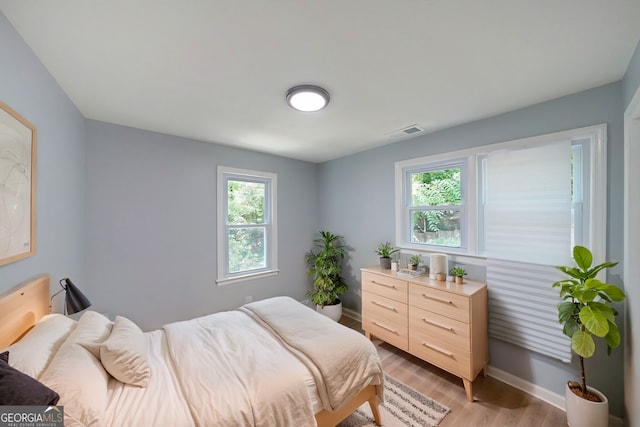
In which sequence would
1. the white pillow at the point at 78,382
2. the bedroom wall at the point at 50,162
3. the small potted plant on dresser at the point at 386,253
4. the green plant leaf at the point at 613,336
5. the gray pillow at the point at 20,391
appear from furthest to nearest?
1. the small potted plant on dresser at the point at 386,253
2. the green plant leaf at the point at 613,336
3. the bedroom wall at the point at 50,162
4. the white pillow at the point at 78,382
5. the gray pillow at the point at 20,391

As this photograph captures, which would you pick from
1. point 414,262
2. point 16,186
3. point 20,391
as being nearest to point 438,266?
point 414,262

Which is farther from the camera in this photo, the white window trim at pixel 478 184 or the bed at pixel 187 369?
the white window trim at pixel 478 184

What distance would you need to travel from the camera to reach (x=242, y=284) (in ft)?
11.2

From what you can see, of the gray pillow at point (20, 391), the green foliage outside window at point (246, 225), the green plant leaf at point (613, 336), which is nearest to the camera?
the gray pillow at point (20, 391)

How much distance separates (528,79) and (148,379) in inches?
121

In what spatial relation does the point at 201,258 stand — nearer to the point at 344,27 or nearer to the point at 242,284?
the point at 242,284

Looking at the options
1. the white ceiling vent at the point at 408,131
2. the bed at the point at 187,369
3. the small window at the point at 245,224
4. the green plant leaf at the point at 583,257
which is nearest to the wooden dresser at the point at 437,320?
the green plant leaf at the point at 583,257

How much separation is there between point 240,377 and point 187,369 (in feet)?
1.13

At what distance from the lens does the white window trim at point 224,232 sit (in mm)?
3234

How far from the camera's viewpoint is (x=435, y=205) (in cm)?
288

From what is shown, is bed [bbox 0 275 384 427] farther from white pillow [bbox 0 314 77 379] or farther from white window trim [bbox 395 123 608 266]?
white window trim [bbox 395 123 608 266]

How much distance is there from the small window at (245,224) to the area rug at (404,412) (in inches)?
85.5

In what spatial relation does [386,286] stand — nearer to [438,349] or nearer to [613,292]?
[438,349]

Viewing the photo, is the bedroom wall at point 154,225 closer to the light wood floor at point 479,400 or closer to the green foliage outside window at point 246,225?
the green foliage outside window at point 246,225
